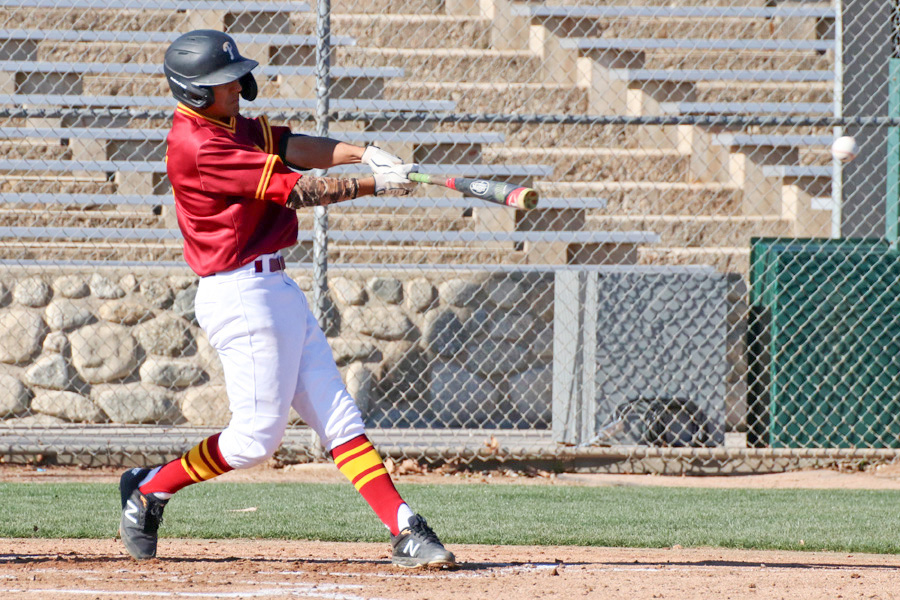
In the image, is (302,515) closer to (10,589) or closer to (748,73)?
(10,589)

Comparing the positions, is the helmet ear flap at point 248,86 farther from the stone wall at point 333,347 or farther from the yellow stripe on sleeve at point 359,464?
the stone wall at point 333,347

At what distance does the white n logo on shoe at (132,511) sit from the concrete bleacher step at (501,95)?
736 centimetres

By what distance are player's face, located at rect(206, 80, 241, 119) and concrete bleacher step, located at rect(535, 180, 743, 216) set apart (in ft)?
22.9

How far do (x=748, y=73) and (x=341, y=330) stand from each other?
5141 millimetres

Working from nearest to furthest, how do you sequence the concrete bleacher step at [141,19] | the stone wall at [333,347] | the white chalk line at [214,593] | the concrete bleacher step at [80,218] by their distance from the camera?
1. the white chalk line at [214,593]
2. the stone wall at [333,347]
3. the concrete bleacher step at [80,218]
4. the concrete bleacher step at [141,19]

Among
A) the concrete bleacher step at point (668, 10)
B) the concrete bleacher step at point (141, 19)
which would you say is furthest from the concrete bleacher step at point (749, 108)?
the concrete bleacher step at point (141, 19)

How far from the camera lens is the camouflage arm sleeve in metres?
3.30

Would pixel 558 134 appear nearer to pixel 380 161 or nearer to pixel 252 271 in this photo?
pixel 380 161

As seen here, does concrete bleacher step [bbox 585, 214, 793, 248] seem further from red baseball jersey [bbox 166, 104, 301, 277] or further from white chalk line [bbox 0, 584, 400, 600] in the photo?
white chalk line [bbox 0, 584, 400, 600]

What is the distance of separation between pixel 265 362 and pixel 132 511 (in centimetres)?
75

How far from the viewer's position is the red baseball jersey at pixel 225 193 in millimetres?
3297

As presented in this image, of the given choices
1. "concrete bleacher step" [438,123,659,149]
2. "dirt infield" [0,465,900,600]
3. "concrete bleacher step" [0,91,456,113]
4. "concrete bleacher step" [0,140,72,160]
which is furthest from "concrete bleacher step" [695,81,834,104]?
"dirt infield" [0,465,900,600]

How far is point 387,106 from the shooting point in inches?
374

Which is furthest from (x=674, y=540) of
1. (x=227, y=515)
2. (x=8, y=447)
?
(x=8, y=447)
